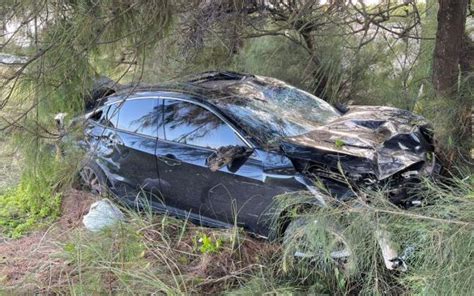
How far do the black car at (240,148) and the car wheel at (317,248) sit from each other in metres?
0.36

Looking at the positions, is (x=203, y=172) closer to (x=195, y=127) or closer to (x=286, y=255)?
(x=195, y=127)

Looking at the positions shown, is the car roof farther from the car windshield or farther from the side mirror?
the side mirror

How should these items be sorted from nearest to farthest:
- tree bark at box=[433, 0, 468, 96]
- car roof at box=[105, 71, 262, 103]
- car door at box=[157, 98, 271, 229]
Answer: tree bark at box=[433, 0, 468, 96], car door at box=[157, 98, 271, 229], car roof at box=[105, 71, 262, 103]

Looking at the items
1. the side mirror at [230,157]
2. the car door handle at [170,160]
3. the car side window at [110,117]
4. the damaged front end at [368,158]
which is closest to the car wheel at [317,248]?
the damaged front end at [368,158]

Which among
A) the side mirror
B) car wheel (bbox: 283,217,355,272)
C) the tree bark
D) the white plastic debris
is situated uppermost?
the tree bark

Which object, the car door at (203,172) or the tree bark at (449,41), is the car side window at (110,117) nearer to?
the car door at (203,172)

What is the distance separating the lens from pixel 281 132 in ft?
12.8

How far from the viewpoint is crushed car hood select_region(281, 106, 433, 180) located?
3352 mm

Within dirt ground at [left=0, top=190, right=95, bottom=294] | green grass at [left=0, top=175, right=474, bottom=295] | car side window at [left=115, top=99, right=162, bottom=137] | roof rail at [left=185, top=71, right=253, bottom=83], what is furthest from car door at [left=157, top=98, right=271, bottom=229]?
dirt ground at [left=0, top=190, right=95, bottom=294]

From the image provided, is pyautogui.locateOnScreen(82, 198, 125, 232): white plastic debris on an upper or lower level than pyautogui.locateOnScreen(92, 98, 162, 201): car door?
lower

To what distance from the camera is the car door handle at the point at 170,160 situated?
4.22 m

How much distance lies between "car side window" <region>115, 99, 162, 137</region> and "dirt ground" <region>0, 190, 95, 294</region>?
972 mm

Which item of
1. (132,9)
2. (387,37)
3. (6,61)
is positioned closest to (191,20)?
(132,9)

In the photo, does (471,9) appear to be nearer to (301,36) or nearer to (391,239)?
(301,36)
